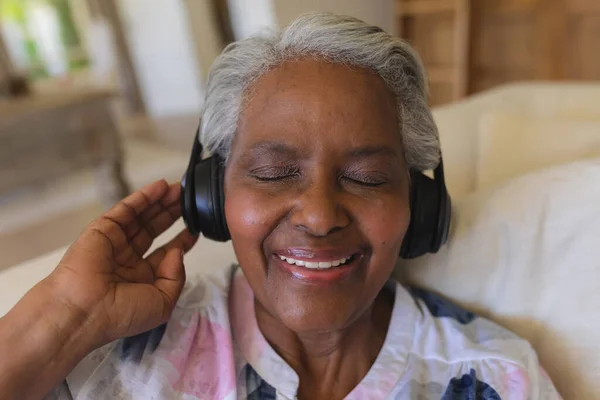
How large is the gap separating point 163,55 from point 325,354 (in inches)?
193

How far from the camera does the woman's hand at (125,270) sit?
0.75 meters

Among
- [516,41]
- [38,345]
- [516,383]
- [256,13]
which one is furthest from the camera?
[516,41]

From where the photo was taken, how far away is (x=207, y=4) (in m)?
4.63

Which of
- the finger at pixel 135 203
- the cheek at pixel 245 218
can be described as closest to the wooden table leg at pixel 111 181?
the finger at pixel 135 203

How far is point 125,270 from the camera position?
878mm

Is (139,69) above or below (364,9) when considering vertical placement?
below

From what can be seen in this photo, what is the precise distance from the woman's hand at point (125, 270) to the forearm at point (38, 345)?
16mm

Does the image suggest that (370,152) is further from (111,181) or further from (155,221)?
(111,181)

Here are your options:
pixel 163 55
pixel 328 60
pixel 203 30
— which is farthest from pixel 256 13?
pixel 328 60

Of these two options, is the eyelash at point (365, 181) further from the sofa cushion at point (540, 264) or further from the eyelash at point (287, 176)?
the sofa cushion at point (540, 264)

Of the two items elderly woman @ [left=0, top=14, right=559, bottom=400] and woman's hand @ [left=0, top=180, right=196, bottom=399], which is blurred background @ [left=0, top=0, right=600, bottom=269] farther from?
woman's hand @ [left=0, top=180, right=196, bottom=399]

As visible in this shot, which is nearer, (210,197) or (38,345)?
(38,345)

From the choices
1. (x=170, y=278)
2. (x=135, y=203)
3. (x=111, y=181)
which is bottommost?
(x=111, y=181)

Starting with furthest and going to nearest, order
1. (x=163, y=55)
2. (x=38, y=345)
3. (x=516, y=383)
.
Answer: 1. (x=163, y=55)
2. (x=516, y=383)
3. (x=38, y=345)
